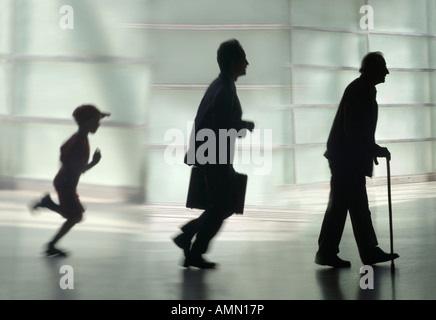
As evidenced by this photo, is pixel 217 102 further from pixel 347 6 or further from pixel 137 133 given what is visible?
pixel 347 6

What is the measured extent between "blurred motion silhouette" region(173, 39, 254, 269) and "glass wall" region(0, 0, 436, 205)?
507 cm

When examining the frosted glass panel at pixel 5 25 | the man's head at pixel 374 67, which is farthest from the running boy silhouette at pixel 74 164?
the frosted glass panel at pixel 5 25

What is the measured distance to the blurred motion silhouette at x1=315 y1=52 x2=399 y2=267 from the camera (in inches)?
219

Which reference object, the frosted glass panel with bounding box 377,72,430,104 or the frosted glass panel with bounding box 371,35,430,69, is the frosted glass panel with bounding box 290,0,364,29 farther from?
the frosted glass panel with bounding box 377,72,430,104

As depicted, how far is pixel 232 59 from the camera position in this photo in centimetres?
569

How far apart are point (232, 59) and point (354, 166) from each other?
116 centimetres

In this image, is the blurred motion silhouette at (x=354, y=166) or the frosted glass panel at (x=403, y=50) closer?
the blurred motion silhouette at (x=354, y=166)

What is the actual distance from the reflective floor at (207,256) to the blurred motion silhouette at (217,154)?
0.25m

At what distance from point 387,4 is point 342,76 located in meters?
1.84

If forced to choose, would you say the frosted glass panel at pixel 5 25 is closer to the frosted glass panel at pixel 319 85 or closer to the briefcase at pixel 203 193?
the frosted glass panel at pixel 319 85

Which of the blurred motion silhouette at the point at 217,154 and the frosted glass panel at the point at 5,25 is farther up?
the frosted glass panel at the point at 5,25

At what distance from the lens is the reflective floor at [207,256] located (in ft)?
16.0

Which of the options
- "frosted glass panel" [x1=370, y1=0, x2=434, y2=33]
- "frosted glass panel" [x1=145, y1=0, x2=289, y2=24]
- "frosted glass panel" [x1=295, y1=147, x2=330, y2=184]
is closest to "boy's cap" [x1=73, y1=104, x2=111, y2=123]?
"frosted glass panel" [x1=145, y1=0, x2=289, y2=24]
